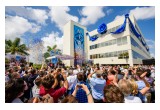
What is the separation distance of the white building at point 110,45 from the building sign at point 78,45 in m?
0.67

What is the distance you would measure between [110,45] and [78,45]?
25.8ft

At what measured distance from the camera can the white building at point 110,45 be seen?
79.0 ft

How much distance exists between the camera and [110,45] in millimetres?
27766

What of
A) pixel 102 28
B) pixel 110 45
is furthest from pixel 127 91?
pixel 102 28

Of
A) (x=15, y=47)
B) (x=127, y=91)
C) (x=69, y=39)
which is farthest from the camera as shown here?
(x=15, y=47)

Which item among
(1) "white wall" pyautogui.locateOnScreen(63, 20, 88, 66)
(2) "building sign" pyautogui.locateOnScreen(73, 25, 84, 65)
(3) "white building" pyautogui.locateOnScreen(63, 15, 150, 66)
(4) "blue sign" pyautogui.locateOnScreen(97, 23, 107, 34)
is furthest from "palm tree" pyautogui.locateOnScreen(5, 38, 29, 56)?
(4) "blue sign" pyautogui.locateOnScreen(97, 23, 107, 34)

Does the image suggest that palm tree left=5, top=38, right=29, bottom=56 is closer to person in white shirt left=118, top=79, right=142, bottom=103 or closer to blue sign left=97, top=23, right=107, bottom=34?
blue sign left=97, top=23, right=107, bottom=34

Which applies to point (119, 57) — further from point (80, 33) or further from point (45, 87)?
point (45, 87)

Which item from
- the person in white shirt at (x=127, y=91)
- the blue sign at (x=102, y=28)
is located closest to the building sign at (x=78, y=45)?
the blue sign at (x=102, y=28)

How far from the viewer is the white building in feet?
79.0

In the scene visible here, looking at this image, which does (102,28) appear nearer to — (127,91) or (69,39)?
(69,39)

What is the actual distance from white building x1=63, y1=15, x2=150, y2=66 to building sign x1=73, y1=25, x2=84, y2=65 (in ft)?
2.19

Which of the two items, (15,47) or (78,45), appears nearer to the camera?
(78,45)
